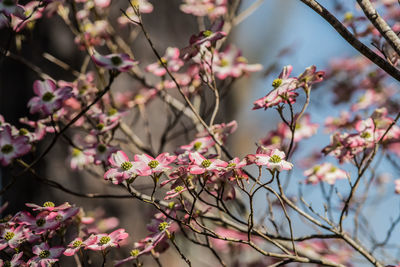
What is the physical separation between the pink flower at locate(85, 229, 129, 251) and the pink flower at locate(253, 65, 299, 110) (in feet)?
1.39

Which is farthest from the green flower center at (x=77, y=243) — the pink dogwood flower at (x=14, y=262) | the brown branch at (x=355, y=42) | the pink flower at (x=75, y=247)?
the brown branch at (x=355, y=42)

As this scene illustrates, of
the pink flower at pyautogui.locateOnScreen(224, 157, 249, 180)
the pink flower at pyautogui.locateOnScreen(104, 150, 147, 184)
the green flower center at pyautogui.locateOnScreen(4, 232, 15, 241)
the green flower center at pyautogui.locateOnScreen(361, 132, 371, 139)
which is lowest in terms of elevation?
the green flower center at pyautogui.locateOnScreen(4, 232, 15, 241)

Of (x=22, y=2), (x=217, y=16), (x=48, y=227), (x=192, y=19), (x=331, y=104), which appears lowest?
(x=48, y=227)

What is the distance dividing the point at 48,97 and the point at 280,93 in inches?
23.8

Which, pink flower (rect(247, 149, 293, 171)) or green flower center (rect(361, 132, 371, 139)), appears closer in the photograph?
pink flower (rect(247, 149, 293, 171))

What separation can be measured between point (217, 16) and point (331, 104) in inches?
46.9

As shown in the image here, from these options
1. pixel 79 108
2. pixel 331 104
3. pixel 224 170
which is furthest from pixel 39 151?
pixel 331 104

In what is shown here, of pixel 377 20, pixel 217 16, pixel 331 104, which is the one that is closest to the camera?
pixel 377 20

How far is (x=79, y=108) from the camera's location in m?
1.59

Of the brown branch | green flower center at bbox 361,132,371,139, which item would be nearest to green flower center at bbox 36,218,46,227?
the brown branch

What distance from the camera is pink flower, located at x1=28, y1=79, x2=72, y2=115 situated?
1.18 m

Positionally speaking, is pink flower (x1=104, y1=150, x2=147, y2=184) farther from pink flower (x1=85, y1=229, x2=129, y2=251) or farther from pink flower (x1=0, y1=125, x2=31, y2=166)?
pink flower (x1=0, y1=125, x2=31, y2=166)

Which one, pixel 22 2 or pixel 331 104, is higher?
pixel 331 104

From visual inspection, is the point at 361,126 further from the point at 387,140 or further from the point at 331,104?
the point at 331,104
